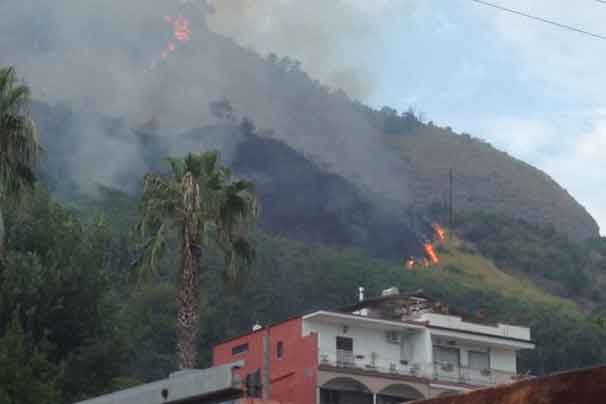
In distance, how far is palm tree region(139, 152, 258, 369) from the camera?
44.6 m

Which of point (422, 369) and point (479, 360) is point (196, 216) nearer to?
point (422, 369)

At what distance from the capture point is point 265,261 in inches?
6649

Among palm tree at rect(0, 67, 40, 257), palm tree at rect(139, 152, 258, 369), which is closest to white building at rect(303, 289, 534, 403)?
palm tree at rect(139, 152, 258, 369)

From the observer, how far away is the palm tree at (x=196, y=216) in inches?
1756

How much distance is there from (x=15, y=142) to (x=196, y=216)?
923 cm

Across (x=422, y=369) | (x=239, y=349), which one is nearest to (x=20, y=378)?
(x=239, y=349)

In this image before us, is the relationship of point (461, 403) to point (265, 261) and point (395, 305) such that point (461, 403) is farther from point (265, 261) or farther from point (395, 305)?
point (265, 261)

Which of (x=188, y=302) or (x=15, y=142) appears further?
(x=188, y=302)

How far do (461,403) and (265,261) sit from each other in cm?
15348

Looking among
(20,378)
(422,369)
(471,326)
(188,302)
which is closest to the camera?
(188,302)

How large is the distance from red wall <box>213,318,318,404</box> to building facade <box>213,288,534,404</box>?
5cm

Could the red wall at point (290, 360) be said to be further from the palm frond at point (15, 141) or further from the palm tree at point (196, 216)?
the palm frond at point (15, 141)

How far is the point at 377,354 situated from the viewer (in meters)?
75.4

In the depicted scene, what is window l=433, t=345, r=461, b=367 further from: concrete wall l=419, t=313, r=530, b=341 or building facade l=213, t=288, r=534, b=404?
concrete wall l=419, t=313, r=530, b=341
